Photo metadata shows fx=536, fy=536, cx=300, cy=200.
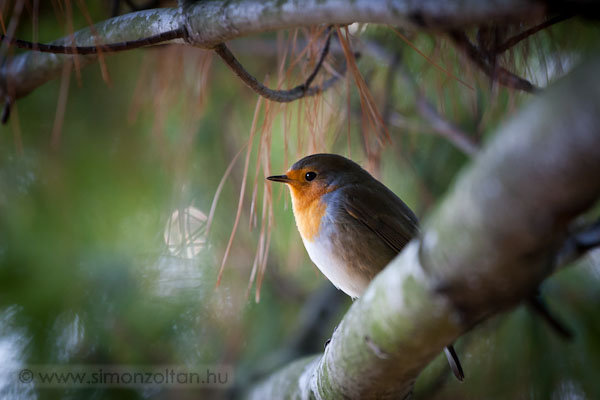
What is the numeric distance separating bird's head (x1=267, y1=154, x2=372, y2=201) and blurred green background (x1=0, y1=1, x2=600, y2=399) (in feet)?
0.20

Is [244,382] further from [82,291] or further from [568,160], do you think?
[568,160]

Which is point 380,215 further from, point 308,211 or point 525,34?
point 525,34

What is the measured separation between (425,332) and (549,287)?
160 centimetres

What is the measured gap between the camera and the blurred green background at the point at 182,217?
→ 1.97 m

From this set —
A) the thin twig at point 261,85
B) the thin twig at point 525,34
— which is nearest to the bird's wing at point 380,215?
the thin twig at point 261,85

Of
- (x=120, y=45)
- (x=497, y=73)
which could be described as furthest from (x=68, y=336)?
(x=497, y=73)

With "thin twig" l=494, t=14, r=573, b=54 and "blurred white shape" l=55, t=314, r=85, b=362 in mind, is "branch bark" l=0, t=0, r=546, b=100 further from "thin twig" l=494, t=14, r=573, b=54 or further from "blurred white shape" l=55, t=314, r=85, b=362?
"blurred white shape" l=55, t=314, r=85, b=362

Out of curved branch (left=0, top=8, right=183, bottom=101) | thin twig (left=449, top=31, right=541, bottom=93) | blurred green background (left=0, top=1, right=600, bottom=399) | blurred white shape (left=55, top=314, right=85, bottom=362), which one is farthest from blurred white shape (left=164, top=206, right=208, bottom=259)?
thin twig (left=449, top=31, right=541, bottom=93)

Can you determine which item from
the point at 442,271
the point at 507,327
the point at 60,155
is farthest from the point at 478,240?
the point at 60,155

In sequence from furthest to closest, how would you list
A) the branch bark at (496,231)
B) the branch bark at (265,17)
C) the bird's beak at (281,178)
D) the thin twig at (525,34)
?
the bird's beak at (281,178) < the thin twig at (525,34) < the branch bark at (265,17) < the branch bark at (496,231)

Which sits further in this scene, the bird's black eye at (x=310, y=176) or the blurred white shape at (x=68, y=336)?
the blurred white shape at (x=68, y=336)

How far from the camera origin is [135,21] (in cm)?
114

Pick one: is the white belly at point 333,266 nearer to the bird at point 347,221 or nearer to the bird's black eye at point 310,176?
the bird at point 347,221

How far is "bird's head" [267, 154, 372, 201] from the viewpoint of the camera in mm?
1764
